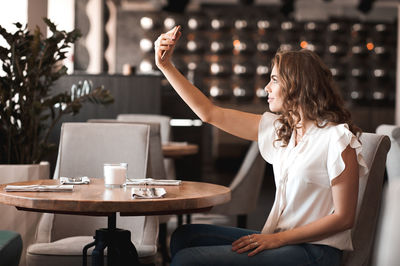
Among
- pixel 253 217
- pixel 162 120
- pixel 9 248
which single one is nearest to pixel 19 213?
pixel 9 248

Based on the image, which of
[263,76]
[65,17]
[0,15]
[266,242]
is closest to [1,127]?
[0,15]

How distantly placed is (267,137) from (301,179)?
32cm

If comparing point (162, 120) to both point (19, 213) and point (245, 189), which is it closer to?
point (245, 189)

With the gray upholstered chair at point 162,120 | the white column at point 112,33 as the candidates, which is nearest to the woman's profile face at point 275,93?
the gray upholstered chair at point 162,120

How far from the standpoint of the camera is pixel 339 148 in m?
1.85

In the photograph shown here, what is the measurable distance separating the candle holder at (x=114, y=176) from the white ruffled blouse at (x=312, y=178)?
1.86 feet

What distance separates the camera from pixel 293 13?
441 inches

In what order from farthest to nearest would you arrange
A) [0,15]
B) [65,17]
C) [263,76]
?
[263,76] → [65,17] → [0,15]

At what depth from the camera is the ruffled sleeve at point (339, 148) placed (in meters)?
1.83

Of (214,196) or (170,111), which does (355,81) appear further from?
(214,196)

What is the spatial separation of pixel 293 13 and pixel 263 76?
1289 millimetres

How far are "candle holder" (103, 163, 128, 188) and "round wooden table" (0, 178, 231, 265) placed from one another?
0.04 m

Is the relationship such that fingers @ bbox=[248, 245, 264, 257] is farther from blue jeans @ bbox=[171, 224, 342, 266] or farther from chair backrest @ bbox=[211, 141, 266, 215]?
chair backrest @ bbox=[211, 141, 266, 215]

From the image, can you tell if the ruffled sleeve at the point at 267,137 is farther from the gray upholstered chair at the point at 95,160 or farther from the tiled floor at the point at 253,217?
the tiled floor at the point at 253,217
